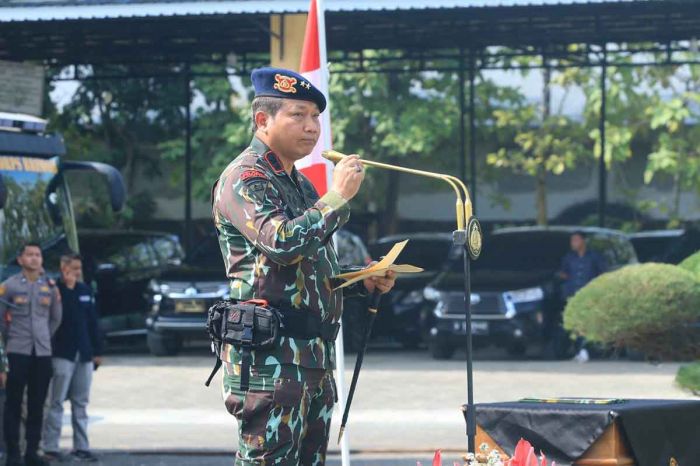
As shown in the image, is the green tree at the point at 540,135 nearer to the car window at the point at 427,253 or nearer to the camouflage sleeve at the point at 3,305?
the car window at the point at 427,253

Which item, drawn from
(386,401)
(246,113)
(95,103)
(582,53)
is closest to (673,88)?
(582,53)

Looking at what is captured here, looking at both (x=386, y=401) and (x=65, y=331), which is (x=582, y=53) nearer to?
(x=386, y=401)

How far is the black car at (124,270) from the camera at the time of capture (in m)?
21.8

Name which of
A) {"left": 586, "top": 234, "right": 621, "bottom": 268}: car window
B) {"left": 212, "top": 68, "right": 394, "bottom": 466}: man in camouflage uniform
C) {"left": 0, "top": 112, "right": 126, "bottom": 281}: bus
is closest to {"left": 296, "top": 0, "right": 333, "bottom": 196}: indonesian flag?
{"left": 212, "top": 68, "right": 394, "bottom": 466}: man in camouflage uniform

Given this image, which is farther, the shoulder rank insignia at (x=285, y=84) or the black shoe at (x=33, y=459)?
the black shoe at (x=33, y=459)

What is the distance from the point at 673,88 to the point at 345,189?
871 inches

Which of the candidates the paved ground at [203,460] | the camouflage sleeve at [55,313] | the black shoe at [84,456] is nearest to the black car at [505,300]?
the paved ground at [203,460]

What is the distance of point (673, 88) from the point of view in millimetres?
26469

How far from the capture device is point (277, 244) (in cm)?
512

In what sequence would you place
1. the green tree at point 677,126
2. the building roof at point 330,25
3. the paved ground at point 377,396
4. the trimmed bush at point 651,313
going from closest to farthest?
the trimmed bush at point 651,313, the paved ground at point 377,396, the building roof at point 330,25, the green tree at point 677,126

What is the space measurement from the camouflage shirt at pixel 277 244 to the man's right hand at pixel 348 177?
0.10 ft

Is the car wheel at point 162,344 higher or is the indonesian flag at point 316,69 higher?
the indonesian flag at point 316,69

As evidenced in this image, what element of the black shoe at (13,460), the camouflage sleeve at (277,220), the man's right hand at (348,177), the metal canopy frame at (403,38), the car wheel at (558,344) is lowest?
the car wheel at (558,344)

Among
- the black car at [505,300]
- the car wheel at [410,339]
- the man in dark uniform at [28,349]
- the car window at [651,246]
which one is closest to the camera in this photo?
the man in dark uniform at [28,349]
